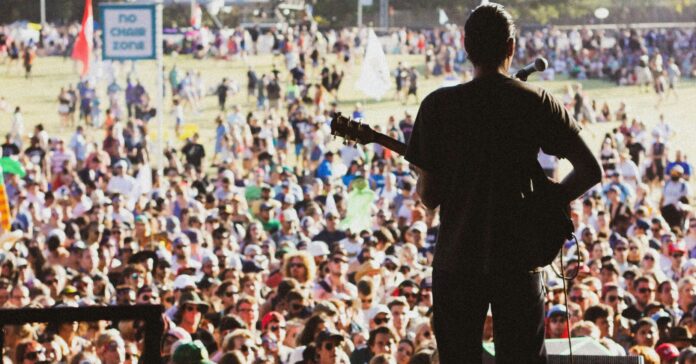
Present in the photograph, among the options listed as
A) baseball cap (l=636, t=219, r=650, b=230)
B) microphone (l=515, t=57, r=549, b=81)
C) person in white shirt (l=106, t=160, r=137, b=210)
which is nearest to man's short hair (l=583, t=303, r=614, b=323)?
baseball cap (l=636, t=219, r=650, b=230)

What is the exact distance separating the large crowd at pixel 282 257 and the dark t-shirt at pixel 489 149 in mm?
479

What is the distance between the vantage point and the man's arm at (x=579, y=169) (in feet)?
12.0

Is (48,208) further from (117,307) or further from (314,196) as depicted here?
(117,307)

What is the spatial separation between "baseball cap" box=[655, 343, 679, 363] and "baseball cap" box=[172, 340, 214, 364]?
255 cm

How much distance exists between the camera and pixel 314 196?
1841 centimetres

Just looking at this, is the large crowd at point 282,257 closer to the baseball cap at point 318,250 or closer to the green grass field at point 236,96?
the baseball cap at point 318,250

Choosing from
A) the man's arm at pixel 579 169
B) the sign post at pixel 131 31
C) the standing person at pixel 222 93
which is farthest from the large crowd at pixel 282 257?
the standing person at pixel 222 93

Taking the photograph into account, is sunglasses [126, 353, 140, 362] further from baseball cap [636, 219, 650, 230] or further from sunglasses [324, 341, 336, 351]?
baseball cap [636, 219, 650, 230]

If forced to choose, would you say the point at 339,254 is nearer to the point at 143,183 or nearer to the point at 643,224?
the point at 643,224

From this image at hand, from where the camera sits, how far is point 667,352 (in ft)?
26.6

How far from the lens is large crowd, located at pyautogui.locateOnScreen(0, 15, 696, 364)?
26.9ft

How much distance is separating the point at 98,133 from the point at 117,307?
111 feet

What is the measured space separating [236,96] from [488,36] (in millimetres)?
39639

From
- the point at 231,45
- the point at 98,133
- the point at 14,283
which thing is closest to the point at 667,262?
the point at 14,283
